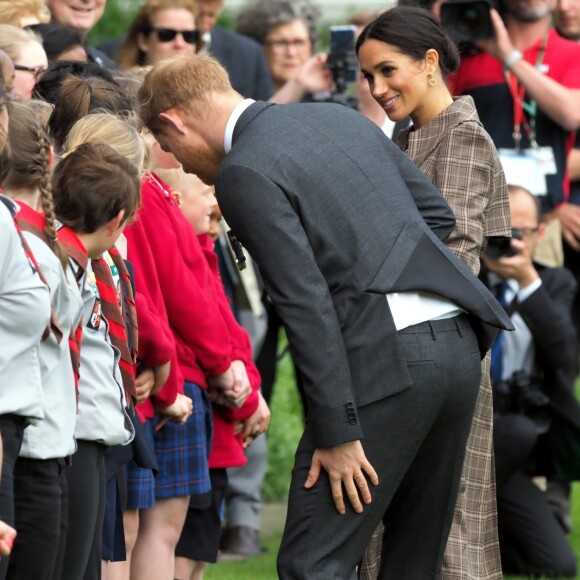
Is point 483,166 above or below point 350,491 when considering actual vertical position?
above

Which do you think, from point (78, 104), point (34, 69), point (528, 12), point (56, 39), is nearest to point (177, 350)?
point (78, 104)

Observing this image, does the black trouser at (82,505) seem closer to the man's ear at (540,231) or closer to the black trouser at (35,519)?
the black trouser at (35,519)

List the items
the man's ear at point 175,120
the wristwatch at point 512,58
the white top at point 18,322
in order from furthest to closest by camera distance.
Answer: the wristwatch at point 512,58, the man's ear at point 175,120, the white top at point 18,322

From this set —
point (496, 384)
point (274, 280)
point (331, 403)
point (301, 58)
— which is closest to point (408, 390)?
point (331, 403)

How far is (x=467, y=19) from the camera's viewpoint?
19.1 feet

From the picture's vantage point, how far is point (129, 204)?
3.51 m

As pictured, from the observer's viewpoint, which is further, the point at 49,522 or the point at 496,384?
the point at 496,384

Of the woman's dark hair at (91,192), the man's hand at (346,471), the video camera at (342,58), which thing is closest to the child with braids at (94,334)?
the woman's dark hair at (91,192)

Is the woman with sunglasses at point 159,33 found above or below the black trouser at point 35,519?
below

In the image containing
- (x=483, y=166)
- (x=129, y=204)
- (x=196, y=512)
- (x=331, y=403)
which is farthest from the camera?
(x=196, y=512)

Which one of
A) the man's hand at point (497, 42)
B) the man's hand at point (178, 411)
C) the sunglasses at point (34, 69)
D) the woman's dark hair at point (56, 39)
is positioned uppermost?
the sunglasses at point (34, 69)

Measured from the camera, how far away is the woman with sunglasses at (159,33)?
614 cm

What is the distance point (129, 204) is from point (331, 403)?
2.44 feet

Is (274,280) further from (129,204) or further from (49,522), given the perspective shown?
(49,522)
